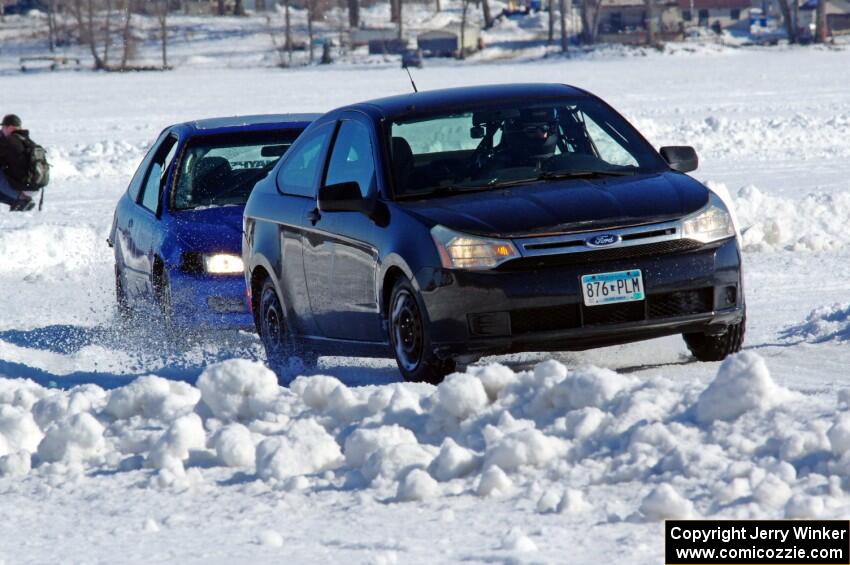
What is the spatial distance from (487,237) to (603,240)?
494 millimetres

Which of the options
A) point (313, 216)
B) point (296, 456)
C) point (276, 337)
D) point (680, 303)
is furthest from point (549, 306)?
point (276, 337)

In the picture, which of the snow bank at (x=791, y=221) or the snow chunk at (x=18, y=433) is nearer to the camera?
the snow chunk at (x=18, y=433)

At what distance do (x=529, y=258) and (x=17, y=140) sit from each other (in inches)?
458

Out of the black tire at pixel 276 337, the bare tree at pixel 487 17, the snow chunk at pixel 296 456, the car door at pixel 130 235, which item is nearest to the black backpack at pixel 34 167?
the car door at pixel 130 235

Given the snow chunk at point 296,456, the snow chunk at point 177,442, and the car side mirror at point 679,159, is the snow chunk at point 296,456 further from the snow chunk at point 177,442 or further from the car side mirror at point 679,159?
the car side mirror at point 679,159

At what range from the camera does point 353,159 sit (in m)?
8.19

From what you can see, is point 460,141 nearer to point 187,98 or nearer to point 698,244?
point 698,244

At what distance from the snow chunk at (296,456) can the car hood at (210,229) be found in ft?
14.4

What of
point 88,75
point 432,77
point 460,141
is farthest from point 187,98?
point 460,141

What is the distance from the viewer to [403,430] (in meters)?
5.75

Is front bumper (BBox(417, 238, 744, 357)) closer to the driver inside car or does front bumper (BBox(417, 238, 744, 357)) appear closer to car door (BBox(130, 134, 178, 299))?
the driver inside car

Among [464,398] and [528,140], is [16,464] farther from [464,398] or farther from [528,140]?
[528,140]

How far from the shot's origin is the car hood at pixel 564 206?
6.97 m

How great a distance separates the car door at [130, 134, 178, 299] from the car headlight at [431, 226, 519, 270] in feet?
12.9
